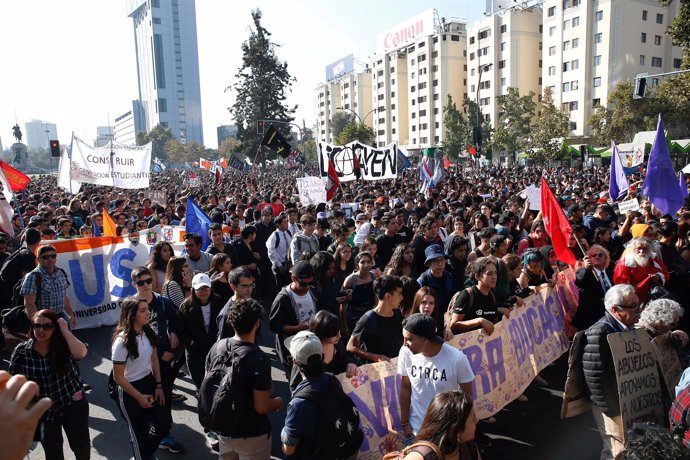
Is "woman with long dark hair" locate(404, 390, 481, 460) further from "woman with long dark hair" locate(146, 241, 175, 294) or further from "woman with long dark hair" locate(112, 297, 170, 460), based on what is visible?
"woman with long dark hair" locate(146, 241, 175, 294)

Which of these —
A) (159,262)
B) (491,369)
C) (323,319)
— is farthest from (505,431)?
(159,262)

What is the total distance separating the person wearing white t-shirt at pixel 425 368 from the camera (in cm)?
332

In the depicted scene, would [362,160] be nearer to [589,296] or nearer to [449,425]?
[589,296]

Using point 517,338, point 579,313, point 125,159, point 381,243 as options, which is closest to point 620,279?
point 579,313

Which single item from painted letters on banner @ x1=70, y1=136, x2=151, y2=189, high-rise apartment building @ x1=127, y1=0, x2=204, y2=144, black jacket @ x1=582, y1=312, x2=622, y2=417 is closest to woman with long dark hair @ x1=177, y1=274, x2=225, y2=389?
black jacket @ x1=582, y1=312, x2=622, y2=417

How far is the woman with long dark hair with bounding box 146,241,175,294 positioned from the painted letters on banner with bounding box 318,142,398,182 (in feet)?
27.7

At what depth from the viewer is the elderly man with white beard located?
5398 millimetres

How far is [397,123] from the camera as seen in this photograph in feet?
293

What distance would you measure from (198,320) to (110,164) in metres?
12.1

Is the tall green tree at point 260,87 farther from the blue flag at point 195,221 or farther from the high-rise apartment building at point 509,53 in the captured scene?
the blue flag at point 195,221

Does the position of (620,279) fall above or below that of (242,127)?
below

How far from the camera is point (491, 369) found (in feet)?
15.0

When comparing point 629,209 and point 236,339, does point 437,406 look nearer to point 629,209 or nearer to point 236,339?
point 236,339

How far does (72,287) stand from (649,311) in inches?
300
